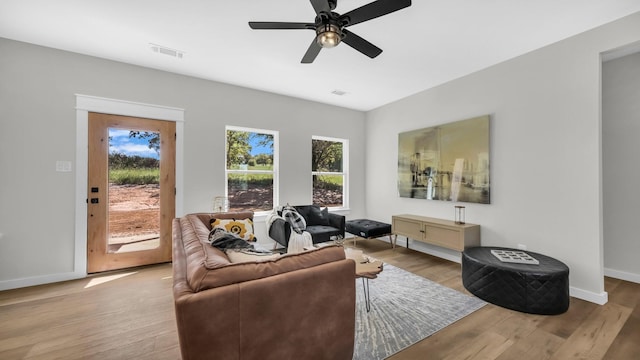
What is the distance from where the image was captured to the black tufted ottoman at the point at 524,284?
7.60 ft

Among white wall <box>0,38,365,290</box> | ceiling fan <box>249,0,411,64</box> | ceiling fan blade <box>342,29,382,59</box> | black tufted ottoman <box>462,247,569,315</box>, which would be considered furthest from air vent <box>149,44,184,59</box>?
black tufted ottoman <box>462,247,569,315</box>

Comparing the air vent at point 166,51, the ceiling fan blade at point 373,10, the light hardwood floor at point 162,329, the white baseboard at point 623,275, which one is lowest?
the light hardwood floor at point 162,329

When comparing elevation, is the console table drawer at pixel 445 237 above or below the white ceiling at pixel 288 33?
below

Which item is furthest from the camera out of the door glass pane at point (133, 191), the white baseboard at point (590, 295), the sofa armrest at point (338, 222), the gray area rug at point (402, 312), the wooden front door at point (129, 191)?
the sofa armrest at point (338, 222)

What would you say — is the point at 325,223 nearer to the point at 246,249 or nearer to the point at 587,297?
the point at 246,249

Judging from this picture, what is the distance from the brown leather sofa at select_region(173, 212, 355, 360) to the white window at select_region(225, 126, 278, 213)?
2.76 metres

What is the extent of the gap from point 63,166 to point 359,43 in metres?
3.80

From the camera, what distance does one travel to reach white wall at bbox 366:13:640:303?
2588 millimetres

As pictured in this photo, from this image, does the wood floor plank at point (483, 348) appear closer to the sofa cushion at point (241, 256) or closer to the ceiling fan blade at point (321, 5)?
the sofa cushion at point (241, 256)

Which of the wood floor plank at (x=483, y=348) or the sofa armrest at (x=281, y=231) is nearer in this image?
the wood floor plank at (x=483, y=348)

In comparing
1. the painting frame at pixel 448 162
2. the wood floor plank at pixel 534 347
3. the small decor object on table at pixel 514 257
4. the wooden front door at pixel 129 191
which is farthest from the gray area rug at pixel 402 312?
the wooden front door at pixel 129 191

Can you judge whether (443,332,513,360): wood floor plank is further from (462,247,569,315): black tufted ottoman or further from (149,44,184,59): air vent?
(149,44,184,59): air vent

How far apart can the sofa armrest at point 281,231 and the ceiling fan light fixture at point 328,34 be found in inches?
97.6

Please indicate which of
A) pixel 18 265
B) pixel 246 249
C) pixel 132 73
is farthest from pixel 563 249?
pixel 18 265
